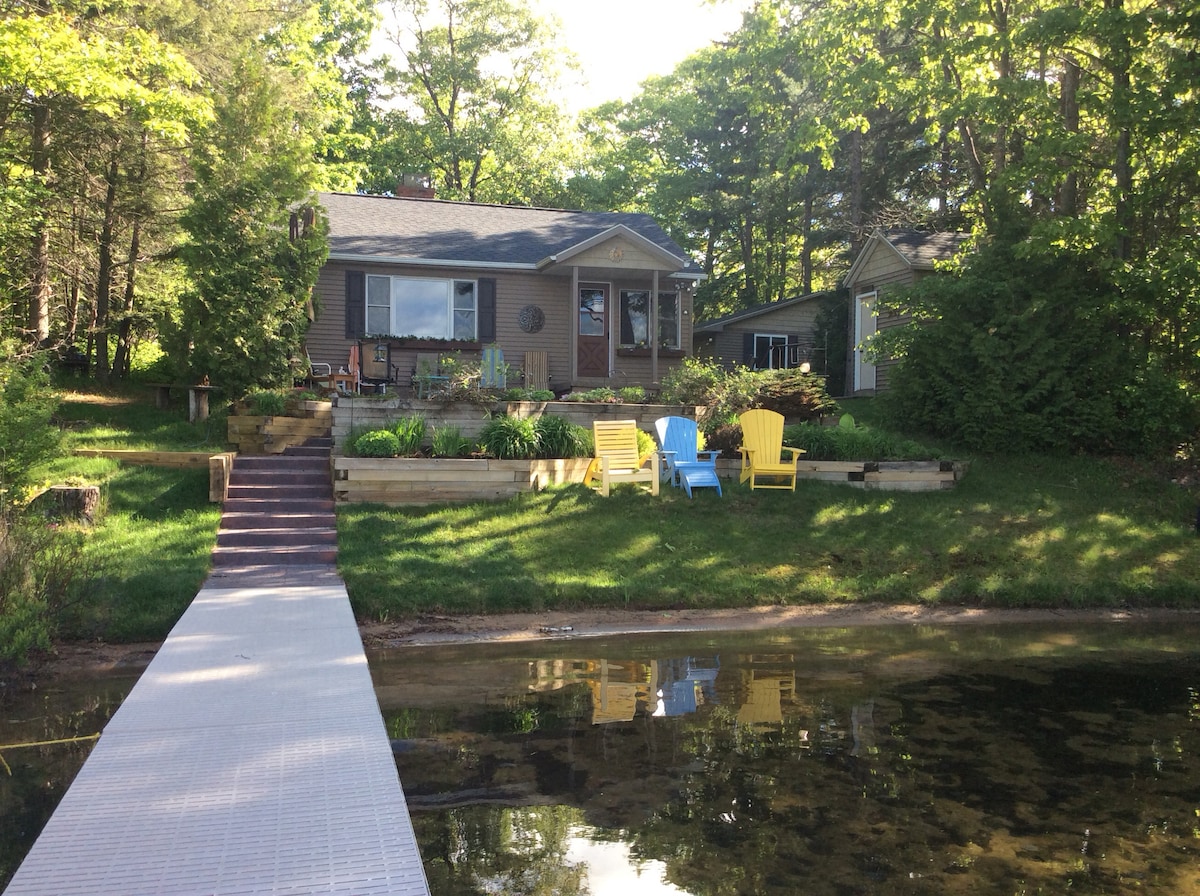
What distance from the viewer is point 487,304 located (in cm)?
1780

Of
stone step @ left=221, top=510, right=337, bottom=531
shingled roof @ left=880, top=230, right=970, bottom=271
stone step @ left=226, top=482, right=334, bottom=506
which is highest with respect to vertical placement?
shingled roof @ left=880, top=230, right=970, bottom=271

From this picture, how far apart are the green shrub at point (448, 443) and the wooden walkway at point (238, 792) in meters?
5.14

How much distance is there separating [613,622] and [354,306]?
10686 millimetres

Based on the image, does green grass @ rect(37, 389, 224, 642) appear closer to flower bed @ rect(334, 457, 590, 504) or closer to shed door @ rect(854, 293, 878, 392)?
flower bed @ rect(334, 457, 590, 504)

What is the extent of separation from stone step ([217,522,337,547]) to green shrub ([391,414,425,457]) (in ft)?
5.04

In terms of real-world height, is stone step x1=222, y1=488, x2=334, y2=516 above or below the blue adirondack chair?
below

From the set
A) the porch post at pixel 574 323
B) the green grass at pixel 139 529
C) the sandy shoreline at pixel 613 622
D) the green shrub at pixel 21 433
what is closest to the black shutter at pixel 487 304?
the porch post at pixel 574 323

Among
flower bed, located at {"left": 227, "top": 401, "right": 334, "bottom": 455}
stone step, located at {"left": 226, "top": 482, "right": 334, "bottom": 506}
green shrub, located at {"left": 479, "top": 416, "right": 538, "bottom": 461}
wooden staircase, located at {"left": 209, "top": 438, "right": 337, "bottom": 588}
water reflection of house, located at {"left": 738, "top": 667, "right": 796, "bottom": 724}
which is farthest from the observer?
flower bed, located at {"left": 227, "top": 401, "right": 334, "bottom": 455}

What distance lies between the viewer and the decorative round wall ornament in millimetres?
17984

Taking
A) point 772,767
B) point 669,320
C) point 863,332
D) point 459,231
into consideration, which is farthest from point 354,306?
point 772,767

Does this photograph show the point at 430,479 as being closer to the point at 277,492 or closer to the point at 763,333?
the point at 277,492

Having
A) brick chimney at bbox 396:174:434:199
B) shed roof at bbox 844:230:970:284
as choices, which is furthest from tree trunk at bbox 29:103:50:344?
shed roof at bbox 844:230:970:284

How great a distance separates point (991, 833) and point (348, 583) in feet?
19.7

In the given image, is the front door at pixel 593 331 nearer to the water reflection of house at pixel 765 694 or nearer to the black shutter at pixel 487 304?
the black shutter at pixel 487 304
